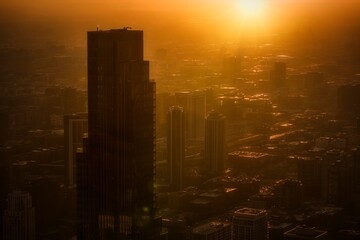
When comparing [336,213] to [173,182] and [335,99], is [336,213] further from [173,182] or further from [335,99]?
[335,99]

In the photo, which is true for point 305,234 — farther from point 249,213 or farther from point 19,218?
point 19,218

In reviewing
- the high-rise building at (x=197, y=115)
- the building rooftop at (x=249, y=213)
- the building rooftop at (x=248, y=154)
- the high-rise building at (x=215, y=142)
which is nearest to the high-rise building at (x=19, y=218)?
the building rooftop at (x=249, y=213)

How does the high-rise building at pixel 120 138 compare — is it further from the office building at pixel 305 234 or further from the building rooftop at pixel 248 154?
the building rooftop at pixel 248 154

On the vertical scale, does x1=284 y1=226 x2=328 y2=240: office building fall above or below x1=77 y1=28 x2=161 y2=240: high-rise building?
below

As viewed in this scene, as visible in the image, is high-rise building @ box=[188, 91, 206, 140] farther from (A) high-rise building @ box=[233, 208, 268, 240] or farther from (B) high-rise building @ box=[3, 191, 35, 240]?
(B) high-rise building @ box=[3, 191, 35, 240]

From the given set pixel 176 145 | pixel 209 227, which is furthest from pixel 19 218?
pixel 176 145

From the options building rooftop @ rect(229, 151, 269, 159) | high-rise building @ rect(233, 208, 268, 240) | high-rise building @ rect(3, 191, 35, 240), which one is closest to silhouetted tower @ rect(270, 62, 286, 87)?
building rooftop @ rect(229, 151, 269, 159)
